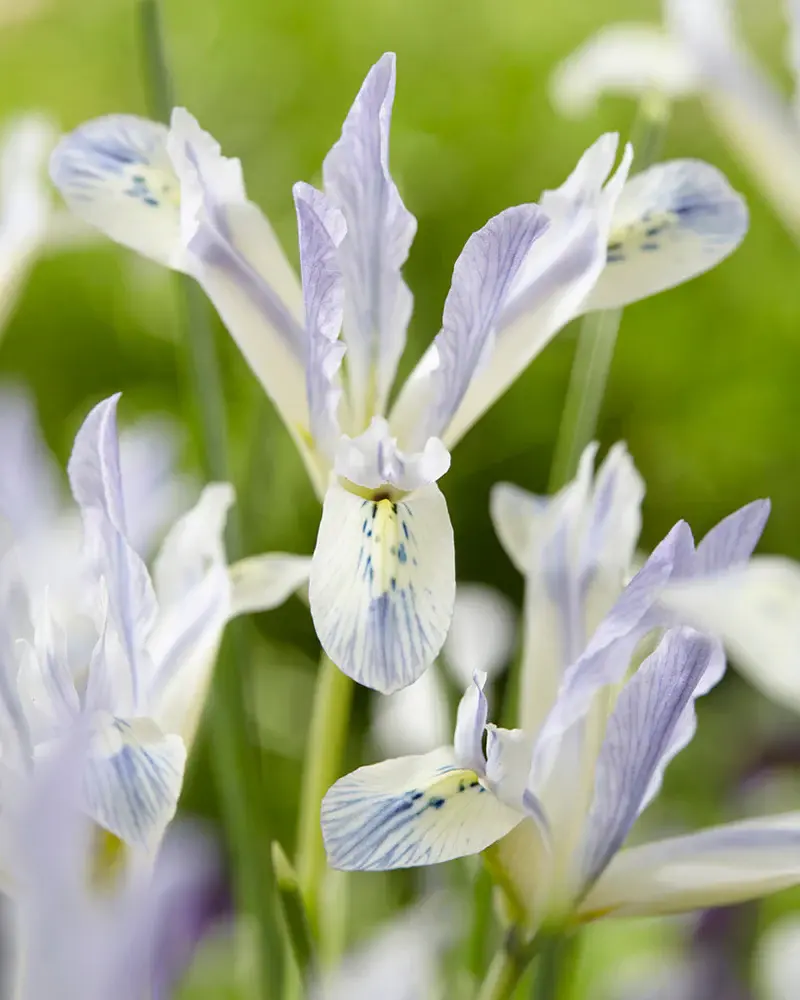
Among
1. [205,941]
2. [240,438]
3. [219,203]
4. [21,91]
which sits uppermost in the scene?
[21,91]

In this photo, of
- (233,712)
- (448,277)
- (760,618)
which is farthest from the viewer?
(448,277)

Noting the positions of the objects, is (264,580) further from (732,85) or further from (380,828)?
(732,85)

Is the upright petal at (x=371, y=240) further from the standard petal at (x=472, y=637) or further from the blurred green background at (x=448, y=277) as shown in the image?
the blurred green background at (x=448, y=277)

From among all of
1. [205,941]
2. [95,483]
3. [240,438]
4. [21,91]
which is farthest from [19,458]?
[21,91]

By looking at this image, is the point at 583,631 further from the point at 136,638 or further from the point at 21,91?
the point at 21,91

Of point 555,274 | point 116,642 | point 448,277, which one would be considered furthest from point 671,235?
point 448,277

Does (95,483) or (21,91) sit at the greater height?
(21,91)

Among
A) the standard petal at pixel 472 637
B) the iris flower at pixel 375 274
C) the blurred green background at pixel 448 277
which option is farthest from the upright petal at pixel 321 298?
the blurred green background at pixel 448 277
